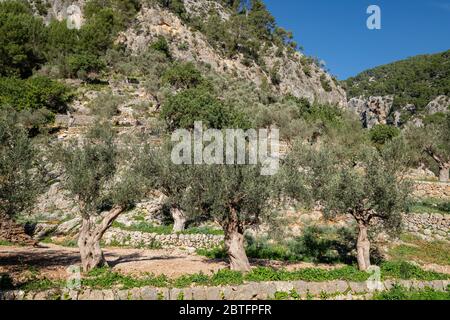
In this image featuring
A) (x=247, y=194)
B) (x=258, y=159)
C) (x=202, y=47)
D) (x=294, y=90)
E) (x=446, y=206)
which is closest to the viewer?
(x=247, y=194)

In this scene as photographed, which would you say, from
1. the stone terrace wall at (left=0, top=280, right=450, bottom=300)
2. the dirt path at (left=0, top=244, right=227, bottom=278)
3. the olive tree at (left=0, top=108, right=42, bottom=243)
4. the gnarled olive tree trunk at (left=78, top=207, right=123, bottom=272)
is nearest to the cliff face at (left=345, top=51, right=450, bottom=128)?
the stone terrace wall at (left=0, top=280, right=450, bottom=300)

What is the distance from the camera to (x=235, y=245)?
1711 cm

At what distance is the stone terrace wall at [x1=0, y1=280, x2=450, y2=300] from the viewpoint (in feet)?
44.1

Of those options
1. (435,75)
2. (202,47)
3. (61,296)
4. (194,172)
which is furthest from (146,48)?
(435,75)

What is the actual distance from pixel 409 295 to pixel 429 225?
15565mm

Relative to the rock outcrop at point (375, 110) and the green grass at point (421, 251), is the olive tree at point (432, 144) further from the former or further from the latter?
the rock outcrop at point (375, 110)

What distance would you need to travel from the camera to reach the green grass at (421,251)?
22.4 metres

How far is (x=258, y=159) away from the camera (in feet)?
58.4

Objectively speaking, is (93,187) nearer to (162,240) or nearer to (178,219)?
(162,240)

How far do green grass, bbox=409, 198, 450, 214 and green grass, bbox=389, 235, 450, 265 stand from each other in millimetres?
5537

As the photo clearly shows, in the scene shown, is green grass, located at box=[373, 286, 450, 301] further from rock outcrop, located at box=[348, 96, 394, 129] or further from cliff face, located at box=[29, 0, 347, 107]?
rock outcrop, located at box=[348, 96, 394, 129]
